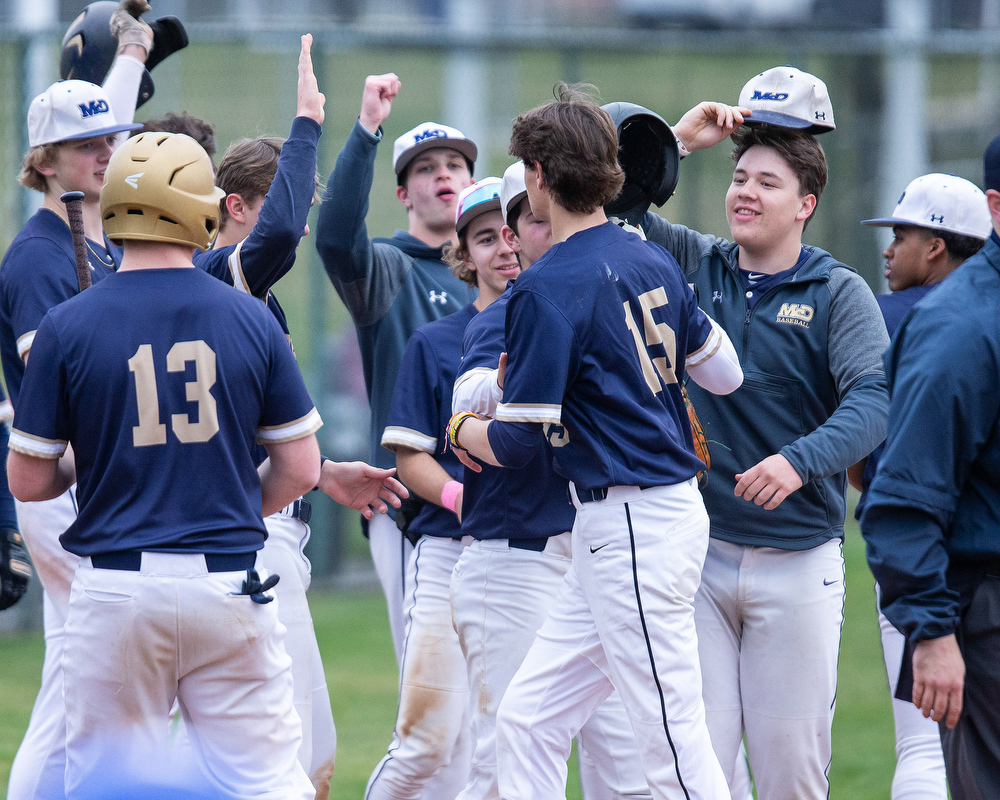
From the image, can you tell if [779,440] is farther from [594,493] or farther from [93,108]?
[93,108]

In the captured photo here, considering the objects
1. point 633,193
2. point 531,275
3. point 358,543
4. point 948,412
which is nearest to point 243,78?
point 358,543

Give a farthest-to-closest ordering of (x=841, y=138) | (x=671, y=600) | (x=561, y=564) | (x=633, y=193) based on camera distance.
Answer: (x=841, y=138) → (x=633, y=193) → (x=561, y=564) → (x=671, y=600)

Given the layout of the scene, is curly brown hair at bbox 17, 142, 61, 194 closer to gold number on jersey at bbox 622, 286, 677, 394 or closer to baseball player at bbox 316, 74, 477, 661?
baseball player at bbox 316, 74, 477, 661

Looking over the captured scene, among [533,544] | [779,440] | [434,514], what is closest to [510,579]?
[533,544]

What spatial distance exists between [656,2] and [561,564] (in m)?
15.5

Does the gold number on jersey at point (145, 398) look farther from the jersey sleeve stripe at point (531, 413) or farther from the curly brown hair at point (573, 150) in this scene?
the curly brown hair at point (573, 150)

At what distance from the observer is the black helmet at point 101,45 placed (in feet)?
16.9

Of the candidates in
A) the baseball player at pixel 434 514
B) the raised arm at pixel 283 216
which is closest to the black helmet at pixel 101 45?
the raised arm at pixel 283 216

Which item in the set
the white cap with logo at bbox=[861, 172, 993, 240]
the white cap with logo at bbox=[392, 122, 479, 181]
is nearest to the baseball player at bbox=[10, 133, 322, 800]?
the white cap with logo at bbox=[392, 122, 479, 181]

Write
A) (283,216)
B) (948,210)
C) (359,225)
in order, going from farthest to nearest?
(359,225)
(948,210)
(283,216)

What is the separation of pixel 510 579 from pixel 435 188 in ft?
7.08

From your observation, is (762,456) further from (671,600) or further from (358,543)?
(358,543)

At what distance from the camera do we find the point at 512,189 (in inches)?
155

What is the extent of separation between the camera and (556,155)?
3434mm
